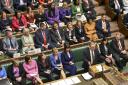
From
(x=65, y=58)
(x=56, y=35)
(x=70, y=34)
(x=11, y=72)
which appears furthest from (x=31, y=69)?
(x=70, y=34)

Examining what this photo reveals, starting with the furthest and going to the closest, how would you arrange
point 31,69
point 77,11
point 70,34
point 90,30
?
point 77,11 < point 90,30 < point 70,34 < point 31,69

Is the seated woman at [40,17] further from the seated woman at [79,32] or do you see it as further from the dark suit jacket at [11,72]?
the dark suit jacket at [11,72]

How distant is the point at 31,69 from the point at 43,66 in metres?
0.31

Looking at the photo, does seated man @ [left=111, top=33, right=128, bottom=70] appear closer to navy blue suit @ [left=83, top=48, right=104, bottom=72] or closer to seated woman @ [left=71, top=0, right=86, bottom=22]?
navy blue suit @ [left=83, top=48, right=104, bottom=72]

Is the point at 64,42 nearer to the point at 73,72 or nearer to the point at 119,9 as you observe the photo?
the point at 73,72

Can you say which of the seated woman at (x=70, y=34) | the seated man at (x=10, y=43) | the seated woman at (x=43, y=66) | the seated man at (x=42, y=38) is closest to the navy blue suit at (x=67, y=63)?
the seated woman at (x=43, y=66)

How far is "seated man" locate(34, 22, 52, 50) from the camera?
896cm

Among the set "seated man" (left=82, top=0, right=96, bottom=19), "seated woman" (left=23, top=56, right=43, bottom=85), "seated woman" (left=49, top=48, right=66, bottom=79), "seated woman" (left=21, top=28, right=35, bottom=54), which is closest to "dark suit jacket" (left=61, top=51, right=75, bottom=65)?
"seated woman" (left=49, top=48, right=66, bottom=79)

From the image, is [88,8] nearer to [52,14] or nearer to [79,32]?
[52,14]

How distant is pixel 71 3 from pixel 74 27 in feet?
3.91

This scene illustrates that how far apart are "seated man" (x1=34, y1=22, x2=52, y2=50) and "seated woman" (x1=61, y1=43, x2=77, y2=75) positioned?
0.61 m

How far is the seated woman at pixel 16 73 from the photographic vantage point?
7980 mm

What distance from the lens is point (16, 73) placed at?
8.03 metres

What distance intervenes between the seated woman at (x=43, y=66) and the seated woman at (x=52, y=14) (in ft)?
5.84
